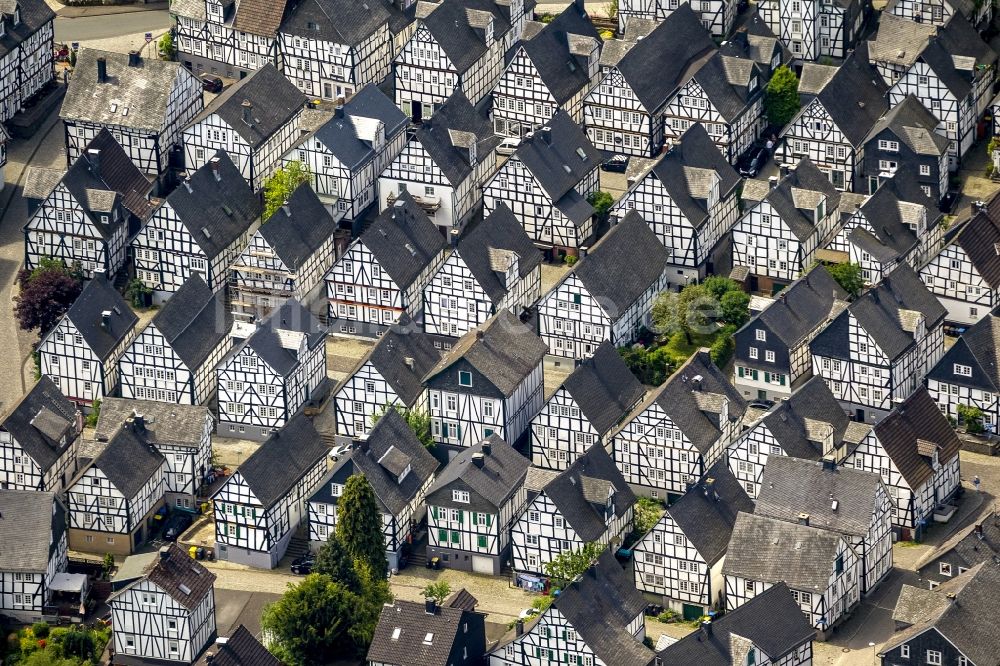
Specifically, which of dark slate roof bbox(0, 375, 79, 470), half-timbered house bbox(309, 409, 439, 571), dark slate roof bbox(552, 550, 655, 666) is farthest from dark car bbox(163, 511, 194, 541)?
dark slate roof bbox(552, 550, 655, 666)

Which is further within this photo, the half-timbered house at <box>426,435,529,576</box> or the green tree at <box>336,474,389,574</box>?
the half-timbered house at <box>426,435,529,576</box>

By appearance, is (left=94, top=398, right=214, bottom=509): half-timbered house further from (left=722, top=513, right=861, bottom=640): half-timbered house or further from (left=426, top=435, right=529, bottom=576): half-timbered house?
(left=722, top=513, right=861, bottom=640): half-timbered house

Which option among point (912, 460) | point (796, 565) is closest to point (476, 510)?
point (796, 565)

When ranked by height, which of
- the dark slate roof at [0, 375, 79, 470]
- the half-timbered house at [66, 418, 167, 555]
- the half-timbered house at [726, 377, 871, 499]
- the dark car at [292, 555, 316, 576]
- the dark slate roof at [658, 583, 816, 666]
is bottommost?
the dark slate roof at [658, 583, 816, 666]

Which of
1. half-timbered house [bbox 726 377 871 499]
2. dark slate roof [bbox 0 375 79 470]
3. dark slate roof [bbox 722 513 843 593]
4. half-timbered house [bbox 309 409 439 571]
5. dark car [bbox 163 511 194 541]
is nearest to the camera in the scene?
dark slate roof [bbox 722 513 843 593]

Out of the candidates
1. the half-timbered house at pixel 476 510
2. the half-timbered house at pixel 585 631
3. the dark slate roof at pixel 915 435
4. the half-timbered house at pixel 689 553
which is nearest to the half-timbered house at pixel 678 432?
the half-timbered house at pixel 689 553

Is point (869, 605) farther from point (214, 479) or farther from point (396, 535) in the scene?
point (214, 479)
